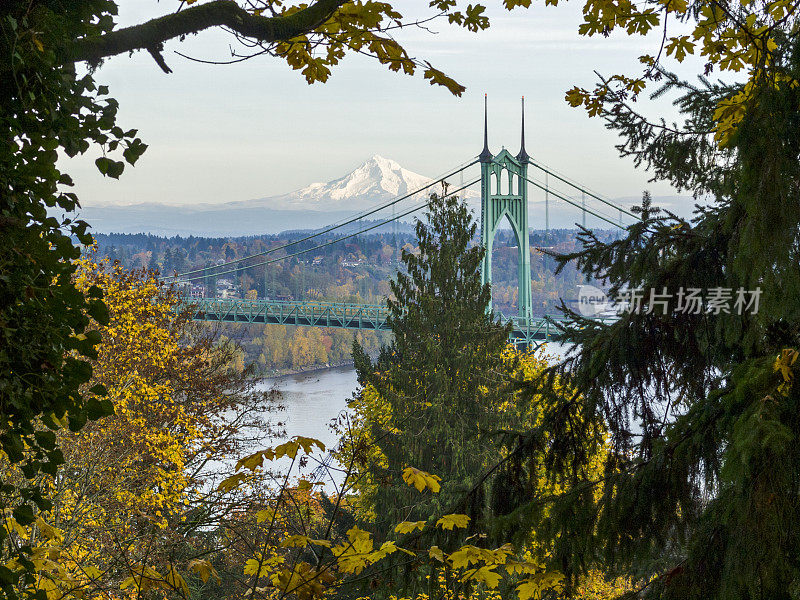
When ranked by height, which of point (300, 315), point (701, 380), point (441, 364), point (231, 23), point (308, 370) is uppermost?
point (231, 23)

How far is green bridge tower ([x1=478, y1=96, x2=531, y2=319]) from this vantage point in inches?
865

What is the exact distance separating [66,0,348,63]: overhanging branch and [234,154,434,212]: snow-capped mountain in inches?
2049

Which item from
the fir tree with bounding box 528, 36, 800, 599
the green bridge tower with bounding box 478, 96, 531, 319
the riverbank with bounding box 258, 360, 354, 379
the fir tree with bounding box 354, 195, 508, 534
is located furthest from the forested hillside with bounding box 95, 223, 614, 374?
the fir tree with bounding box 528, 36, 800, 599

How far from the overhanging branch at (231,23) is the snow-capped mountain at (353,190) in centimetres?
5204

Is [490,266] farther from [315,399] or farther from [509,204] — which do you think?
[315,399]

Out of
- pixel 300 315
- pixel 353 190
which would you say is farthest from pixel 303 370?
pixel 353 190

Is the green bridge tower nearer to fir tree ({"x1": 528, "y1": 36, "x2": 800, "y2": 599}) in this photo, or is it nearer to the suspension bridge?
the suspension bridge

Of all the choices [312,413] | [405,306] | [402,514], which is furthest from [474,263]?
[312,413]

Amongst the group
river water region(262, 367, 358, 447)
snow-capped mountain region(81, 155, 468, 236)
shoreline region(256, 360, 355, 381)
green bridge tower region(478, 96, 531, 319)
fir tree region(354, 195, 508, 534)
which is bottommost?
river water region(262, 367, 358, 447)

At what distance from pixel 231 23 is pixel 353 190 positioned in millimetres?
57447

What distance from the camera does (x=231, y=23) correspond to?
1744 mm

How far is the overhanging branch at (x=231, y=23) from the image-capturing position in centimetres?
170

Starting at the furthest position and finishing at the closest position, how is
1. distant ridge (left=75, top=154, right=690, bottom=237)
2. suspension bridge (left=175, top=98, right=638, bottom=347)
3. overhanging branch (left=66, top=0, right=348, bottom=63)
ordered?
distant ridge (left=75, top=154, right=690, bottom=237) < suspension bridge (left=175, top=98, right=638, bottom=347) < overhanging branch (left=66, top=0, right=348, bottom=63)

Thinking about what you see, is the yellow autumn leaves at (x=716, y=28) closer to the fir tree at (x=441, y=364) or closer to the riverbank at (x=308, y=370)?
the fir tree at (x=441, y=364)
